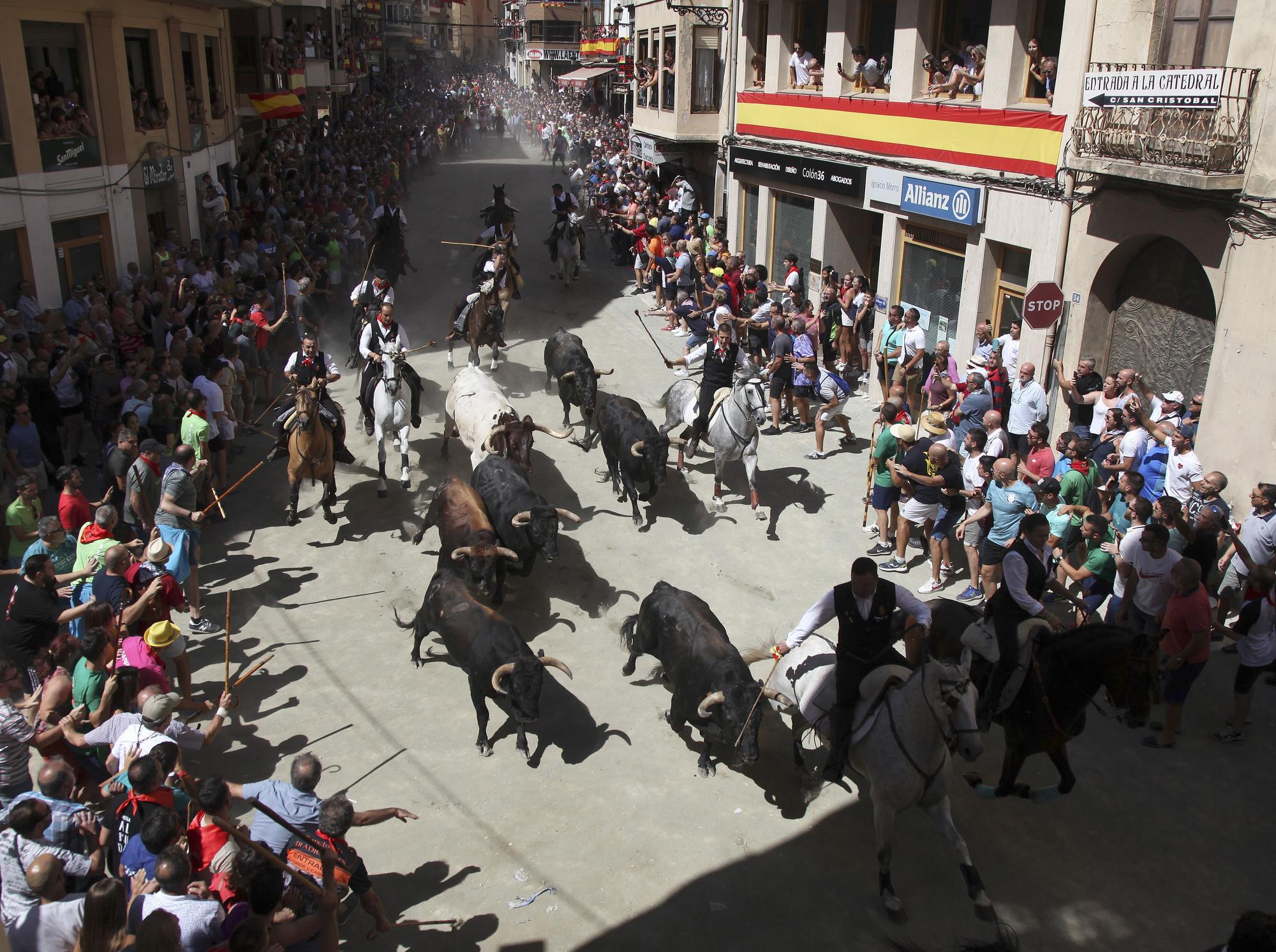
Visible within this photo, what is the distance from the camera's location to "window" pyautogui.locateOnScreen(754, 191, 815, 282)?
68.6 ft

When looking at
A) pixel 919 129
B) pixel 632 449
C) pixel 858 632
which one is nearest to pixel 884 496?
pixel 632 449

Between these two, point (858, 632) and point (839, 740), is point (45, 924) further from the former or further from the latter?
point (858, 632)

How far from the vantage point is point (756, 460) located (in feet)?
39.5

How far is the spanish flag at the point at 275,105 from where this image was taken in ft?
86.0

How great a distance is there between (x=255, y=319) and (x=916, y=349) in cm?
989

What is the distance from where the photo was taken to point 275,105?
26.3m

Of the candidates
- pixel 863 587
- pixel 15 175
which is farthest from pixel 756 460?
pixel 15 175

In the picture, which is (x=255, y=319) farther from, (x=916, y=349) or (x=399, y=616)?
(x=916, y=349)

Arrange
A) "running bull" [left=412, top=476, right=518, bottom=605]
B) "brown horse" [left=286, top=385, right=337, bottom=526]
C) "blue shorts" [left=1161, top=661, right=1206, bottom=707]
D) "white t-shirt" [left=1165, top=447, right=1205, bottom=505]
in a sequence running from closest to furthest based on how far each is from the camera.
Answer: "blue shorts" [left=1161, top=661, right=1206, bottom=707] → "running bull" [left=412, top=476, right=518, bottom=605] → "white t-shirt" [left=1165, top=447, right=1205, bottom=505] → "brown horse" [left=286, top=385, right=337, bottom=526]

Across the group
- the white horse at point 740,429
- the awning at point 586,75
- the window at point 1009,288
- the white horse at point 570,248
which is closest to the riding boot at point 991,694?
Answer: the white horse at point 740,429

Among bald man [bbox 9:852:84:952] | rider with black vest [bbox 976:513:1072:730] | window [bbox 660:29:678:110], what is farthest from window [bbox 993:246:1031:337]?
window [bbox 660:29:678:110]

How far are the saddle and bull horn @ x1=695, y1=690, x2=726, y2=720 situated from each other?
177 cm

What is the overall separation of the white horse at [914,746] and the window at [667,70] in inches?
920

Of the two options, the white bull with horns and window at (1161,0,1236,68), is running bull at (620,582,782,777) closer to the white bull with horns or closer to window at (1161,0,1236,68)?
the white bull with horns
